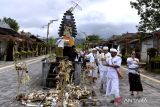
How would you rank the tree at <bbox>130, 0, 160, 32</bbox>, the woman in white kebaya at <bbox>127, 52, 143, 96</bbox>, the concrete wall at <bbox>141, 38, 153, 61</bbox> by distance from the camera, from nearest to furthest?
the woman in white kebaya at <bbox>127, 52, 143, 96</bbox> → the tree at <bbox>130, 0, 160, 32</bbox> → the concrete wall at <bbox>141, 38, 153, 61</bbox>

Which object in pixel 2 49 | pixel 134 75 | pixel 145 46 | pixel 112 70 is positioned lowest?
pixel 134 75

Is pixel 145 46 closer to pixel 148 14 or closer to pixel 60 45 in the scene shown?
pixel 148 14

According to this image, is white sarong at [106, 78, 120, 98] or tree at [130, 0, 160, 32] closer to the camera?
white sarong at [106, 78, 120, 98]

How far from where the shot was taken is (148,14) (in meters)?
37.9

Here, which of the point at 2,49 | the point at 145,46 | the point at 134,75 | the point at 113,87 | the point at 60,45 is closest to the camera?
the point at 113,87

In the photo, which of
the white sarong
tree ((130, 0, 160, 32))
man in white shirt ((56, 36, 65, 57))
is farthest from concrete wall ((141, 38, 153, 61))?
the white sarong

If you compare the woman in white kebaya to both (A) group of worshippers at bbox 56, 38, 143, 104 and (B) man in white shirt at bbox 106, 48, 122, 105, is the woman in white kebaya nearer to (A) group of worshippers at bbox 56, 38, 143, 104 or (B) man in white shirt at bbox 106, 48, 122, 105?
(A) group of worshippers at bbox 56, 38, 143, 104

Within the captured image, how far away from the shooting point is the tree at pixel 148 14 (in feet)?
123

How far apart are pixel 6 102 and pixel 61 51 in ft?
27.3

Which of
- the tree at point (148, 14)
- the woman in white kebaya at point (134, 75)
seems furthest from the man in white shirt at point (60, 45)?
the tree at point (148, 14)

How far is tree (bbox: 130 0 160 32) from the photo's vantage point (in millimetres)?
37344

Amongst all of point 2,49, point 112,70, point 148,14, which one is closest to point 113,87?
point 112,70

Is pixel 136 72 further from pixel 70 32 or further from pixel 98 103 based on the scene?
pixel 70 32

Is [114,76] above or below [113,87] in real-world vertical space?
above
